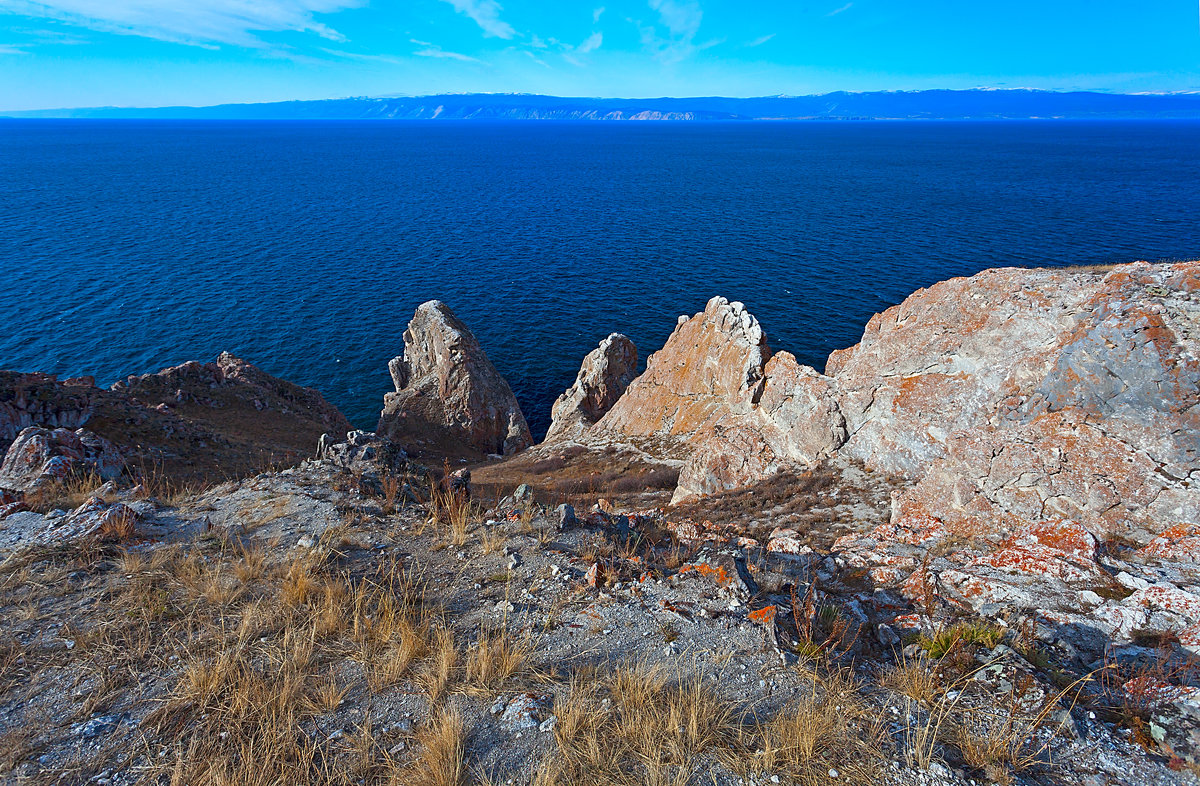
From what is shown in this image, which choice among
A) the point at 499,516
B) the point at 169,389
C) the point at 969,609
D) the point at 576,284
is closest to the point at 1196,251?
the point at 576,284

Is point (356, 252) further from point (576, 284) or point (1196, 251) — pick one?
point (1196, 251)

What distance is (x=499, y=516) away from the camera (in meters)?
11.2

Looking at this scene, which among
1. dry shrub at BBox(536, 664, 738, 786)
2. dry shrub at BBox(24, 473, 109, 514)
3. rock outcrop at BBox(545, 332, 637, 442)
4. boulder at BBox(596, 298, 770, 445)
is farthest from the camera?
rock outcrop at BBox(545, 332, 637, 442)

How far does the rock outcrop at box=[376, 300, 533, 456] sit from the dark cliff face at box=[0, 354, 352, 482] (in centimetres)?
504

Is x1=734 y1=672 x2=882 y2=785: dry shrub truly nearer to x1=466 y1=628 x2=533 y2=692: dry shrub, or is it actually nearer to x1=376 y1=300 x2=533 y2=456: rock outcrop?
x1=466 y1=628 x2=533 y2=692: dry shrub

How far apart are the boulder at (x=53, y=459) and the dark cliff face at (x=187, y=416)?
0.96 meters

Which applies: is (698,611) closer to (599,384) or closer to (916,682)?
(916,682)

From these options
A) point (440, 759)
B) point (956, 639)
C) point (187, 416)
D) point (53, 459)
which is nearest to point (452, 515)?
point (440, 759)

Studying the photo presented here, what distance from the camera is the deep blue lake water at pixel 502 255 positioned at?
5288 centimetres

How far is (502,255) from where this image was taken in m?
80.6

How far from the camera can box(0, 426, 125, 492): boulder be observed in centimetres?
1482

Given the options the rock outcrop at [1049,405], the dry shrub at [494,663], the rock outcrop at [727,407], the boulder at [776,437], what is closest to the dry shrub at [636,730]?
the dry shrub at [494,663]

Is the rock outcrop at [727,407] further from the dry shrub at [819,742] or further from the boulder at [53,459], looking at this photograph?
the boulder at [53,459]

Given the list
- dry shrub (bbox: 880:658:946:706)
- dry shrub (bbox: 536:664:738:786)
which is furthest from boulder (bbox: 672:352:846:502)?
dry shrub (bbox: 536:664:738:786)
